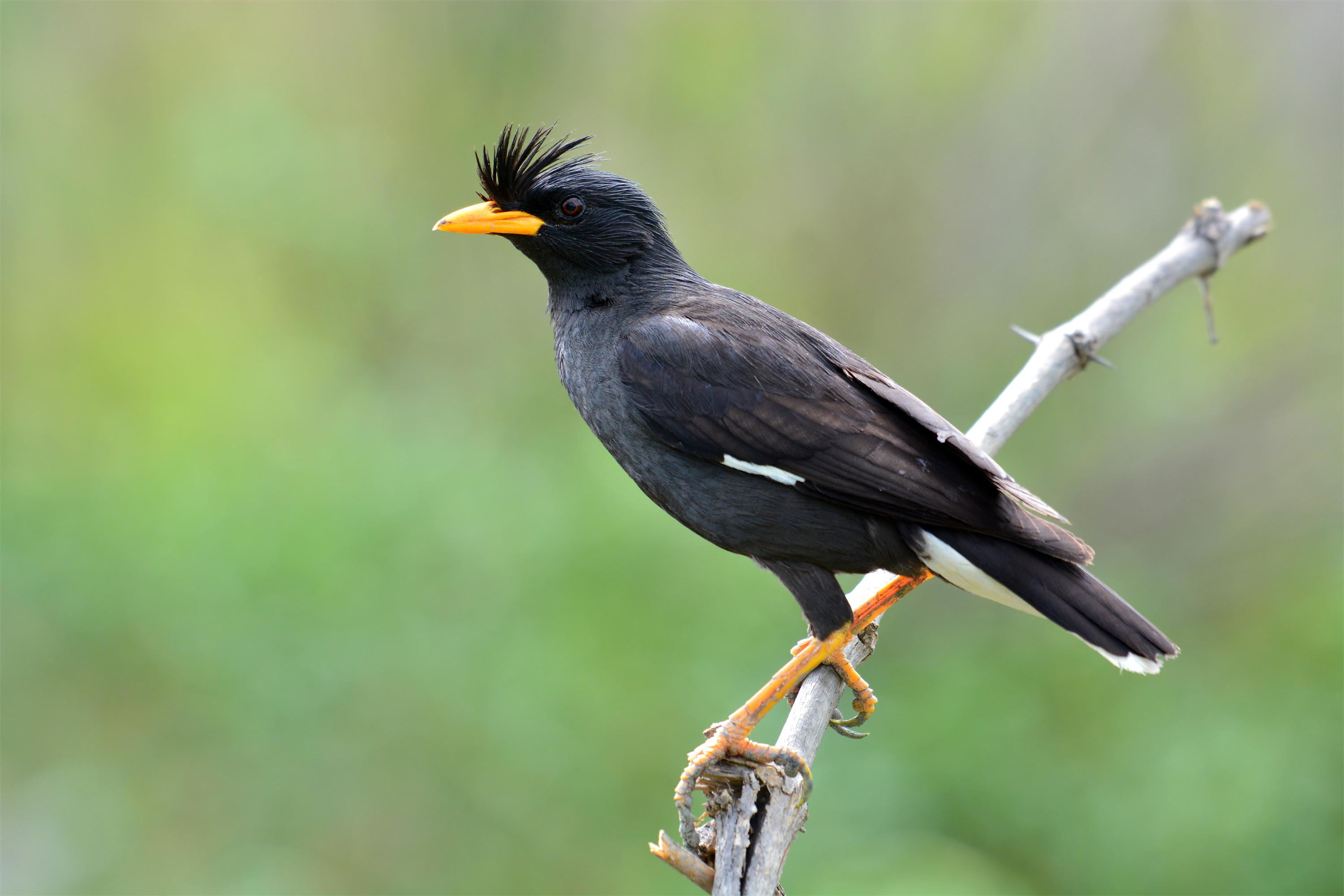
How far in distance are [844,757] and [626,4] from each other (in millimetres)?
A: 5209

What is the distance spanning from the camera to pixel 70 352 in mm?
7109

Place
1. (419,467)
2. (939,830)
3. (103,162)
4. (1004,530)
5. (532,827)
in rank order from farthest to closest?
(103,162)
(419,467)
(939,830)
(532,827)
(1004,530)

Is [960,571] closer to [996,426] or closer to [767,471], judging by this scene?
[767,471]

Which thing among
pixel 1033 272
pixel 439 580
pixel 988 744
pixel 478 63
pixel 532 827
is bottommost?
pixel 532 827

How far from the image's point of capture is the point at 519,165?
143 inches

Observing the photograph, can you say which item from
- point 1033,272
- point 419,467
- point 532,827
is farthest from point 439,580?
point 1033,272

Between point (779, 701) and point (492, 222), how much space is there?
174cm

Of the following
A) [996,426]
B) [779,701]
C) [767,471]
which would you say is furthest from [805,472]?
[996,426]

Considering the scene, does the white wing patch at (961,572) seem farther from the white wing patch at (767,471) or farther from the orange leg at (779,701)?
the white wing patch at (767,471)

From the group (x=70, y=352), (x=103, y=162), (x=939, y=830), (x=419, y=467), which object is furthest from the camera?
(x=103, y=162)

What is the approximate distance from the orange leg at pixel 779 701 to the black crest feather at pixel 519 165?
171 centimetres

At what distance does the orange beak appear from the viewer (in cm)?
352

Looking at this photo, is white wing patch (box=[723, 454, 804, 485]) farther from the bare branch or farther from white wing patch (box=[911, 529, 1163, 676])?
the bare branch

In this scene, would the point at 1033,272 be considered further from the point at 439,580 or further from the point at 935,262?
the point at 439,580
